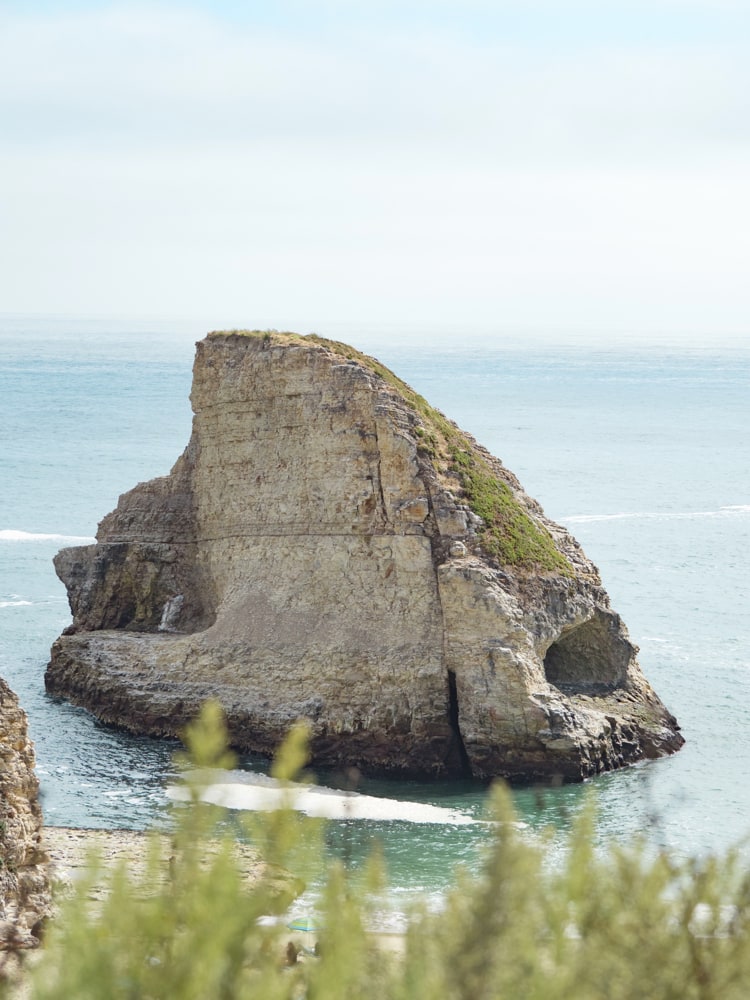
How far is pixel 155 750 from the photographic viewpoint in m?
40.6

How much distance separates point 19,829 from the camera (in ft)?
82.1

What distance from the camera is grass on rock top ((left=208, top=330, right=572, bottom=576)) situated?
41.1 metres

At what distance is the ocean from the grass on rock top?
19.4 ft

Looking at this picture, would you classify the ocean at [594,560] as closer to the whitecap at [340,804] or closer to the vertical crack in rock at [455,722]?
the whitecap at [340,804]

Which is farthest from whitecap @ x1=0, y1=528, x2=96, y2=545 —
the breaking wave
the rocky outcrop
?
the rocky outcrop

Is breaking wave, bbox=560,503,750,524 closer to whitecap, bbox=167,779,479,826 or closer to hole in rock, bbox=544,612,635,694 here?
hole in rock, bbox=544,612,635,694

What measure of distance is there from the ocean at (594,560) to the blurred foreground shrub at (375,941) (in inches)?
91.7

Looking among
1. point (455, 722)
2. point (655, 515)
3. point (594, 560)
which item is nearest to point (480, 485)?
point (455, 722)

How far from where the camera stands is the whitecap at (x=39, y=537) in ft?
255

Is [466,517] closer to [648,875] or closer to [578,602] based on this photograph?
[578,602]

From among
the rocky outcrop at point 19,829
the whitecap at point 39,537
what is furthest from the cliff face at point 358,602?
the whitecap at point 39,537

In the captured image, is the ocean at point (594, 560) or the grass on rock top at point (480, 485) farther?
the grass on rock top at point (480, 485)

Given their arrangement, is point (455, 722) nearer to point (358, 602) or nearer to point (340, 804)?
point (358, 602)

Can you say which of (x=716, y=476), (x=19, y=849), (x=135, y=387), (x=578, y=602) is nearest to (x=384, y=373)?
(x=578, y=602)
